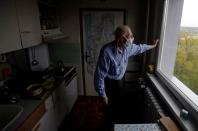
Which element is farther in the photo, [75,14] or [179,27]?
[75,14]

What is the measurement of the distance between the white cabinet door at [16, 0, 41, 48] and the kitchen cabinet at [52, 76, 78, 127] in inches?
29.0

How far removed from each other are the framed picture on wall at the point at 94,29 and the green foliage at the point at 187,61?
1.41 m

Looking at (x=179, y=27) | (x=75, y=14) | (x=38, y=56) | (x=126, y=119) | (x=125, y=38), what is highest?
(x=75, y=14)

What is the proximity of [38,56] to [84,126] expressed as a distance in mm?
1454

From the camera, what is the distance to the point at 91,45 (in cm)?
316

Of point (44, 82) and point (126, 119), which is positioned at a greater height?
point (44, 82)

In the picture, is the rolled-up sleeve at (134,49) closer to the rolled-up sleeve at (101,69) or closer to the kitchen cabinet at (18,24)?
the rolled-up sleeve at (101,69)

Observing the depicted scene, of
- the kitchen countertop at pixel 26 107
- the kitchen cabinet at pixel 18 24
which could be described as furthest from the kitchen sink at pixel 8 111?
the kitchen cabinet at pixel 18 24

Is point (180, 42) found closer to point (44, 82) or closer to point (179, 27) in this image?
point (179, 27)

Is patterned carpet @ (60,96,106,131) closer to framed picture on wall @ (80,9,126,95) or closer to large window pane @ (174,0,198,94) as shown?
framed picture on wall @ (80,9,126,95)

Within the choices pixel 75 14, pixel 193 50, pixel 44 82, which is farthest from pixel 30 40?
pixel 193 50

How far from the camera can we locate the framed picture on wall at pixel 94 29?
297 centimetres

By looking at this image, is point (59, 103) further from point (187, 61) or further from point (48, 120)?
point (187, 61)

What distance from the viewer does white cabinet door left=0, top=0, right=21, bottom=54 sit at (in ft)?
4.54
